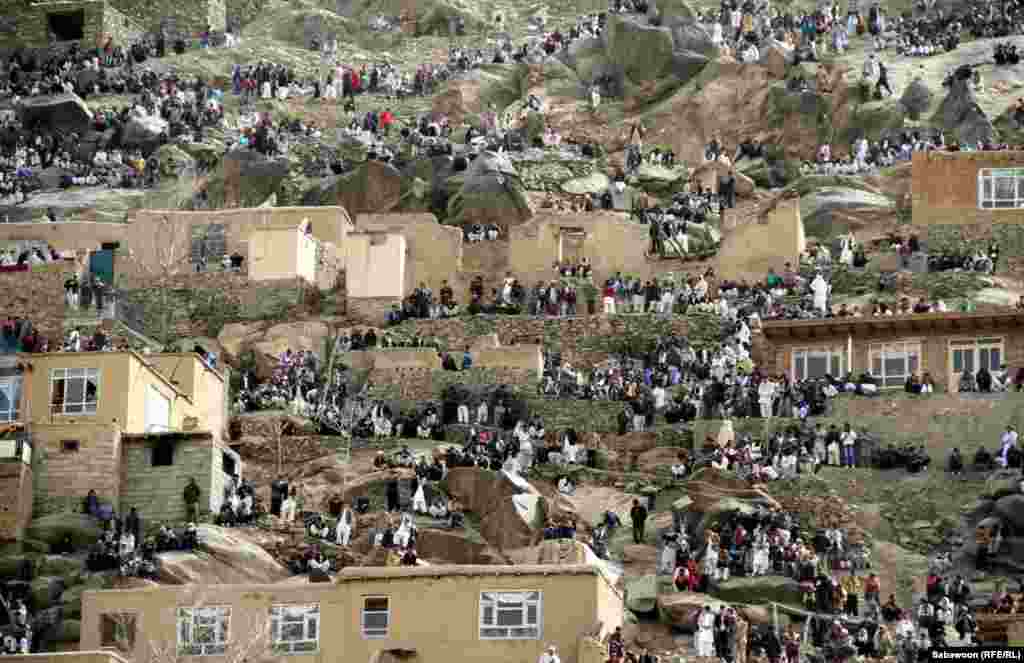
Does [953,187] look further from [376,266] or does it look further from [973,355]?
[376,266]

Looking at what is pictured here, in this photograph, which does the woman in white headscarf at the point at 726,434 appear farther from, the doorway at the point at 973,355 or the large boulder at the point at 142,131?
the large boulder at the point at 142,131

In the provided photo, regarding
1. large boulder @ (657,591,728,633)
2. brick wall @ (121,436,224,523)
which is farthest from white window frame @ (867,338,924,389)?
brick wall @ (121,436,224,523)

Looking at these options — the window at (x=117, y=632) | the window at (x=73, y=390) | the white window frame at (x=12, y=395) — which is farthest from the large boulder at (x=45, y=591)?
the white window frame at (x=12, y=395)

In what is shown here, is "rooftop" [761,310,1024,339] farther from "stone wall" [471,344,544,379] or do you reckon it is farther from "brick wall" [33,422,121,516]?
"brick wall" [33,422,121,516]

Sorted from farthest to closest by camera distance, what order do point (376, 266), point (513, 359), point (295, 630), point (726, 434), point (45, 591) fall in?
point (376, 266) → point (513, 359) → point (726, 434) → point (45, 591) → point (295, 630)

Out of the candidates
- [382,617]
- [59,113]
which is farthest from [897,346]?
[59,113]

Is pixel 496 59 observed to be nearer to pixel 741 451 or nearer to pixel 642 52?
pixel 642 52

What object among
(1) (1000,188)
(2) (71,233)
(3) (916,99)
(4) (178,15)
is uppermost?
(4) (178,15)
